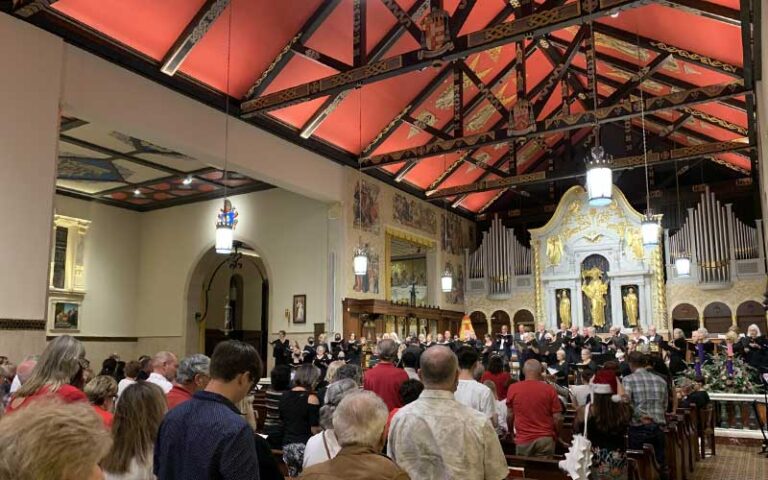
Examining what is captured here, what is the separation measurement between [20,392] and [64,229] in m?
15.2

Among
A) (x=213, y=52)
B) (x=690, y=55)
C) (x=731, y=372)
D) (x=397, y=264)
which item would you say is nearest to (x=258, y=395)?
(x=213, y=52)

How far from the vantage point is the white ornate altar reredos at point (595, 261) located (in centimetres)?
1892

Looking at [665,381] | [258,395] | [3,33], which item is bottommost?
[258,395]

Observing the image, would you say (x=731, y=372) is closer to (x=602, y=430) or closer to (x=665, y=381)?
(x=665, y=381)

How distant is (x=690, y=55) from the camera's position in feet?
39.2

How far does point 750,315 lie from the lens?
57.5ft

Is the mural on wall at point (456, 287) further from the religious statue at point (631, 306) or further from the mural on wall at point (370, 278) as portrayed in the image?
the religious statue at point (631, 306)

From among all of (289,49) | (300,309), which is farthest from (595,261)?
(289,49)

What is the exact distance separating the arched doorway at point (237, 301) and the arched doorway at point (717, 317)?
12.9 m

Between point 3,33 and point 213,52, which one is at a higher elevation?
point 213,52

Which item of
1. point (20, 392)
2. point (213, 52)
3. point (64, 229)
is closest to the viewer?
point (20, 392)

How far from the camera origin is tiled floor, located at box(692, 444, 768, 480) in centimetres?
755

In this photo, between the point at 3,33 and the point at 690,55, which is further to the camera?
the point at 690,55

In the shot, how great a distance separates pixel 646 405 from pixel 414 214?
1292cm
